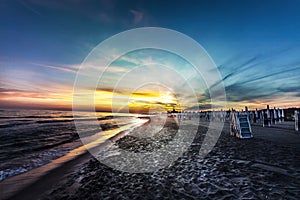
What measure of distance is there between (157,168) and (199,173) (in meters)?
1.68

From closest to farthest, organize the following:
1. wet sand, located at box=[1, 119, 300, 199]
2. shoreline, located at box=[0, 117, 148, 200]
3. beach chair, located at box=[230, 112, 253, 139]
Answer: wet sand, located at box=[1, 119, 300, 199] < shoreline, located at box=[0, 117, 148, 200] < beach chair, located at box=[230, 112, 253, 139]

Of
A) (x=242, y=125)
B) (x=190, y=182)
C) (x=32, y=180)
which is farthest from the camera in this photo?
(x=242, y=125)

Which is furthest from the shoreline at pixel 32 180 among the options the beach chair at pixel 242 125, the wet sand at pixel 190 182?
the beach chair at pixel 242 125

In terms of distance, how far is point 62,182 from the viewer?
6.05 m

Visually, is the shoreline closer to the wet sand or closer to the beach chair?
the wet sand

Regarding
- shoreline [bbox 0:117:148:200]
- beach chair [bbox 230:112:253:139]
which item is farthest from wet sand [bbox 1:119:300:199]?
beach chair [bbox 230:112:253:139]

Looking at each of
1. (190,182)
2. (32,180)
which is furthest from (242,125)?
(32,180)

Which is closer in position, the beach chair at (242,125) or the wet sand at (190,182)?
the wet sand at (190,182)

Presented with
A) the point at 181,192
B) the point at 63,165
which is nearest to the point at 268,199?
the point at 181,192

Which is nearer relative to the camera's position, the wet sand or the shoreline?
the wet sand

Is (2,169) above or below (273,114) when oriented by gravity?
below

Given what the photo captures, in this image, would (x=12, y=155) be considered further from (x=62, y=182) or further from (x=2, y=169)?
(x=62, y=182)

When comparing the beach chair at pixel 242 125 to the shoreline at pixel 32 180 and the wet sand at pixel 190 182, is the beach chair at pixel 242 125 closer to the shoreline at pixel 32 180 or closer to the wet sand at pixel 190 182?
the wet sand at pixel 190 182

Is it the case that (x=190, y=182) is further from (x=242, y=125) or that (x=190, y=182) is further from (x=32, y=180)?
(x=242, y=125)
